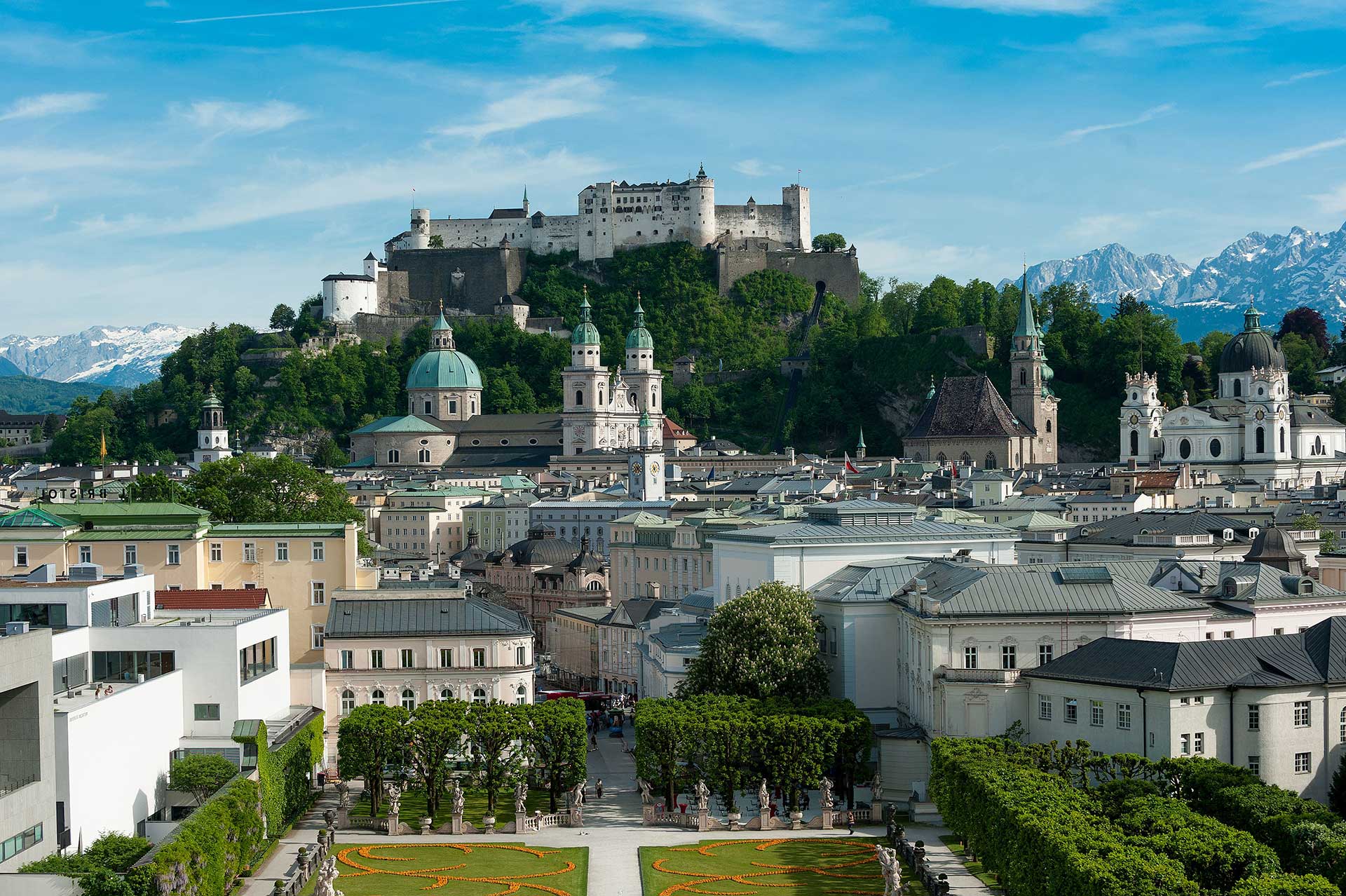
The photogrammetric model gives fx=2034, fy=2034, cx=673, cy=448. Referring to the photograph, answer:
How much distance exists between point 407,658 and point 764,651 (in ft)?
40.9

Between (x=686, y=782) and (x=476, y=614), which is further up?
(x=476, y=614)

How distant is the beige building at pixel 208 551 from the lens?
243ft

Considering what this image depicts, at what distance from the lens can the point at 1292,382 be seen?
601ft

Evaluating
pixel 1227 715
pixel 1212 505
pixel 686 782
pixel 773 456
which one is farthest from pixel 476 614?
pixel 773 456

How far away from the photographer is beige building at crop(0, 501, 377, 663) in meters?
74.2

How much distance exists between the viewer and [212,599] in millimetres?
67438

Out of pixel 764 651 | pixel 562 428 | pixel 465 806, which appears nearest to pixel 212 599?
pixel 465 806

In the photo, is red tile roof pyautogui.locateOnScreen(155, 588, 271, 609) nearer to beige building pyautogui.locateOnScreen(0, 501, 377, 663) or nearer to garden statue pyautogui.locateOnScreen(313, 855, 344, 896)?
beige building pyautogui.locateOnScreen(0, 501, 377, 663)

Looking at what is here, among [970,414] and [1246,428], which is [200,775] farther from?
[970,414]

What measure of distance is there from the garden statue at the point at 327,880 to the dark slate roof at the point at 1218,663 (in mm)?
23776

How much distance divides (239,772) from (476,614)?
19.0 metres

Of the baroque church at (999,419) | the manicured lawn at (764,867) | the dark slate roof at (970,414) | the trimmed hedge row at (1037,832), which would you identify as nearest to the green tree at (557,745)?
the manicured lawn at (764,867)

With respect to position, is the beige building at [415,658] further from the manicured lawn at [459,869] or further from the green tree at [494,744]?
the manicured lawn at [459,869]

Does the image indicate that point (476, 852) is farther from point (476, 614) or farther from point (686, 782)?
point (476, 614)
